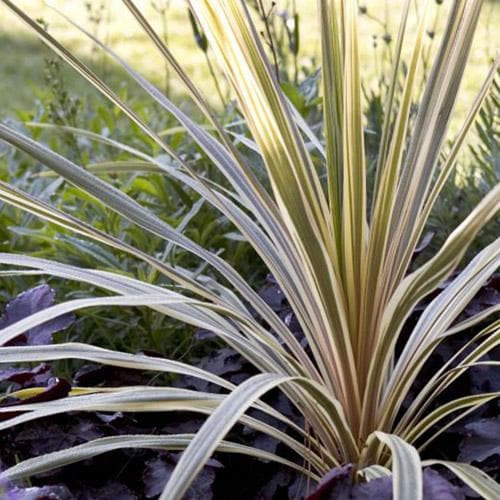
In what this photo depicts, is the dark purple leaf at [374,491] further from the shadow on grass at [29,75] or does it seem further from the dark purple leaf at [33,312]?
the shadow on grass at [29,75]

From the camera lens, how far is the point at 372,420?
52.7 inches

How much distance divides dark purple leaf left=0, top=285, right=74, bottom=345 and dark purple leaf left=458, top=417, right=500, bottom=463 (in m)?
0.61

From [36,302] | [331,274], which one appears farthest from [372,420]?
[36,302]

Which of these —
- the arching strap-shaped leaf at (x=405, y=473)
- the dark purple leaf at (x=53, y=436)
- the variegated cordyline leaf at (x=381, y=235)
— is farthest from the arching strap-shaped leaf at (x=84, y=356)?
the arching strap-shaped leaf at (x=405, y=473)

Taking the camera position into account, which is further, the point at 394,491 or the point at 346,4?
the point at 346,4

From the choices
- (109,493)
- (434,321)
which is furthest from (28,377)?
(434,321)

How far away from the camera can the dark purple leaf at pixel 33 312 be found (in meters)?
1.49

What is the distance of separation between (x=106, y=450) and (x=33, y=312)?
1.11 feet

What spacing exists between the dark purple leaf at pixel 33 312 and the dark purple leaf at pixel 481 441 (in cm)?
61

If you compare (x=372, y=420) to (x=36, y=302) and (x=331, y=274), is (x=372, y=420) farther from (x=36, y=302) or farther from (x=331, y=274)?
(x=36, y=302)

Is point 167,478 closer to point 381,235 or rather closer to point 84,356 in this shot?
point 84,356

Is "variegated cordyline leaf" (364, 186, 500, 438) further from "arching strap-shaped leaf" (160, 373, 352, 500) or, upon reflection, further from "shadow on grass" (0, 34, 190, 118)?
"shadow on grass" (0, 34, 190, 118)

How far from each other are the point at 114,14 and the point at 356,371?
21.2ft

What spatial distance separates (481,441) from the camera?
4.23ft
